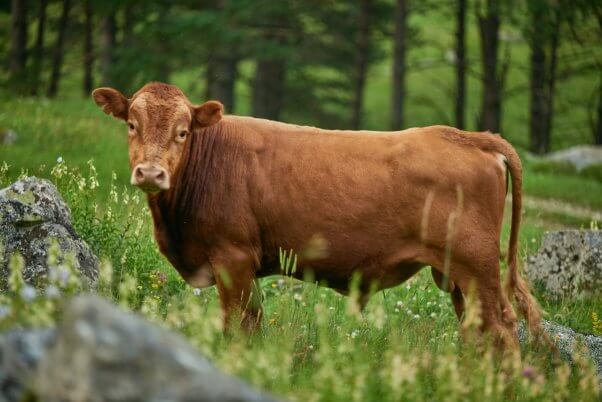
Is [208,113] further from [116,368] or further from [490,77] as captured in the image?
[490,77]

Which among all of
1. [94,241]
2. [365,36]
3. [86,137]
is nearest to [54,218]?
[94,241]

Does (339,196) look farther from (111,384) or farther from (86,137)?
(86,137)

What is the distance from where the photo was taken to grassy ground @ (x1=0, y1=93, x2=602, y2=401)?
4.64 metres

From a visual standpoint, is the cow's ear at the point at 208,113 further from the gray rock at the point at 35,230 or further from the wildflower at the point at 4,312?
the wildflower at the point at 4,312

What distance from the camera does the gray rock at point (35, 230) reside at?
708 cm

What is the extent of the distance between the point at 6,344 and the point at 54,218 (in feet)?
13.0

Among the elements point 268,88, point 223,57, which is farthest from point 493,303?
point 268,88

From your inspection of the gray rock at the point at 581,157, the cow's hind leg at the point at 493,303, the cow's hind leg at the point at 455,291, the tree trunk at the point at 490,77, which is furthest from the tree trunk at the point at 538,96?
the cow's hind leg at the point at 493,303

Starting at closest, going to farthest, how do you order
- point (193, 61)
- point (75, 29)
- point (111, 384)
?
1. point (111, 384)
2. point (193, 61)
3. point (75, 29)

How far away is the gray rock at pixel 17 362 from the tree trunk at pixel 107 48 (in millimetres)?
20661

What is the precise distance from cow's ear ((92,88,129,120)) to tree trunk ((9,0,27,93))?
16.0 m

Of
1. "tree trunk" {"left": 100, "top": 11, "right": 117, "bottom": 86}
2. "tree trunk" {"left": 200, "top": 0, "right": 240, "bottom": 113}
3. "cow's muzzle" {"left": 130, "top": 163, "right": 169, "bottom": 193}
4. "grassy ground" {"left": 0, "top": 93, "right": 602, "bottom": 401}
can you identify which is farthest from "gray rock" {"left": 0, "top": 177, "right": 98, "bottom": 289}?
"tree trunk" {"left": 200, "top": 0, "right": 240, "bottom": 113}

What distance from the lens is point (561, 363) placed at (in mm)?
7074

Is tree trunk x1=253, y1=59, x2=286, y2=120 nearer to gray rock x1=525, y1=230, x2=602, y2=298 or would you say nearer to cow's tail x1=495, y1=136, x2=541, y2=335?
gray rock x1=525, y1=230, x2=602, y2=298
